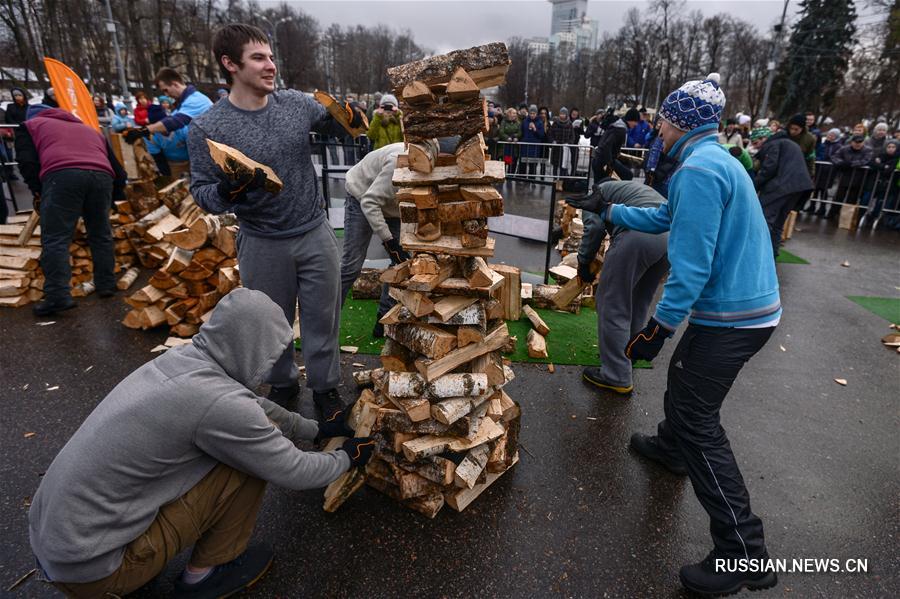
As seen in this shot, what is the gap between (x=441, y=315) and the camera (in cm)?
250

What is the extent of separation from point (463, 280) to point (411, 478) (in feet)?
3.63

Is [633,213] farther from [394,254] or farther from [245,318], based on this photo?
[245,318]

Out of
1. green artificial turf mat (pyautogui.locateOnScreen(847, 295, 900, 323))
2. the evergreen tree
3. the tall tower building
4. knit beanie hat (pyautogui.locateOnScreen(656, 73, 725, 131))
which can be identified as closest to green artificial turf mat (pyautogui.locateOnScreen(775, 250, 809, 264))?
green artificial turf mat (pyautogui.locateOnScreen(847, 295, 900, 323))

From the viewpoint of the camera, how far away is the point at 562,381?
13.8 feet

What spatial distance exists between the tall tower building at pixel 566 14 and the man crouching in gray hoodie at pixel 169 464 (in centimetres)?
A: 15860

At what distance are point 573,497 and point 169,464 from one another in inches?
84.7

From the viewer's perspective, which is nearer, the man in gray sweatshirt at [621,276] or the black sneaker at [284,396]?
the man in gray sweatshirt at [621,276]

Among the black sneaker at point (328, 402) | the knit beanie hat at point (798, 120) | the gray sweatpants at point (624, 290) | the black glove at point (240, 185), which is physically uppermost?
the knit beanie hat at point (798, 120)

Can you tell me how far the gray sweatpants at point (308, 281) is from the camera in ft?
10.3

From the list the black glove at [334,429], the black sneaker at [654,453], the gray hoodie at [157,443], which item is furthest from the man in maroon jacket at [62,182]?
the black sneaker at [654,453]

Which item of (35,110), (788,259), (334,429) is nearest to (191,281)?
(35,110)

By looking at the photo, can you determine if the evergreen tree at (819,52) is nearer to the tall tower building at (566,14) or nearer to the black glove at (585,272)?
the black glove at (585,272)

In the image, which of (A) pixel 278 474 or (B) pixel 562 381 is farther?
(B) pixel 562 381

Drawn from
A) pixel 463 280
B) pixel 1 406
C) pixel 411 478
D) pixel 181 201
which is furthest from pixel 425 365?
pixel 181 201
